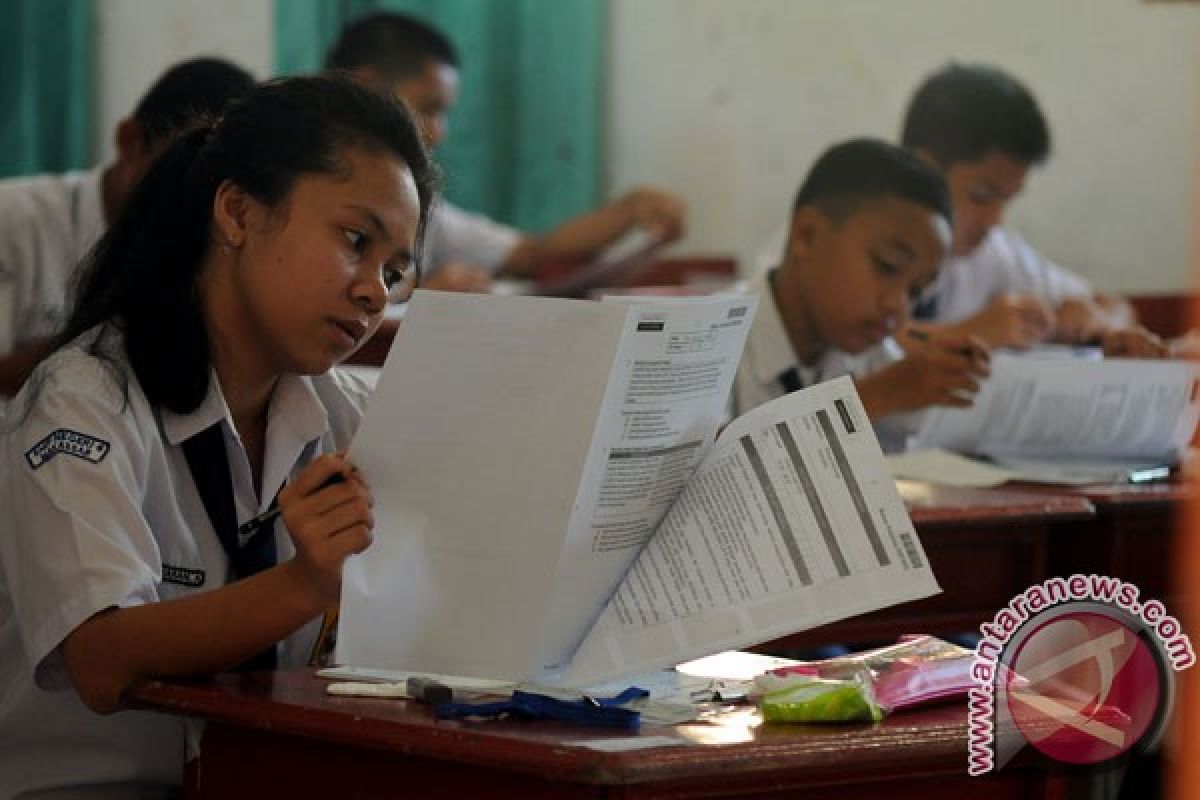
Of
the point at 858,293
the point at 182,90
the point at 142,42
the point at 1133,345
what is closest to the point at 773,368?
the point at 858,293

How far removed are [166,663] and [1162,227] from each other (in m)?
3.21

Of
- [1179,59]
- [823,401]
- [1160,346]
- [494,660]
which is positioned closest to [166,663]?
[494,660]

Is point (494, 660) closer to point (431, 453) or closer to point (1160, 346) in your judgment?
point (431, 453)

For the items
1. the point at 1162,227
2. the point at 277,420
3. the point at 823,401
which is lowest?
the point at 1162,227

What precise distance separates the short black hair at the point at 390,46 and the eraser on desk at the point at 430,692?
8.70 ft

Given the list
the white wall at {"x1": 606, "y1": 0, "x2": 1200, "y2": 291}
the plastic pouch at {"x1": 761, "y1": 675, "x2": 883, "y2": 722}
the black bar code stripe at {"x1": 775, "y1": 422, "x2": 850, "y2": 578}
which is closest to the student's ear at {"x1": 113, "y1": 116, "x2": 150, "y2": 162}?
the black bar code stripe at {"x1": 775, "y1": 422, "x2": 850, "y2": 578}

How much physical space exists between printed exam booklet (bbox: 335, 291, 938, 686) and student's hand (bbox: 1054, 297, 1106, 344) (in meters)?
1.92

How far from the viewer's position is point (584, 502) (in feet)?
4.31

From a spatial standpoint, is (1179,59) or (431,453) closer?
(431,453)

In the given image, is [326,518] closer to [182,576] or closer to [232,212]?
[182,576]

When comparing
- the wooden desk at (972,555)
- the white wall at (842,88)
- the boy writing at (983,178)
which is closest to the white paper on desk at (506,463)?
the wooden desk at (972,555)

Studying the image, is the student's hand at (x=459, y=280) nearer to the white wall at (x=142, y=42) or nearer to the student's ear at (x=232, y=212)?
the white wall at (x=142, y=42)

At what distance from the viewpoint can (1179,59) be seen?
4.03 m

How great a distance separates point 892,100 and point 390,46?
118 cm
